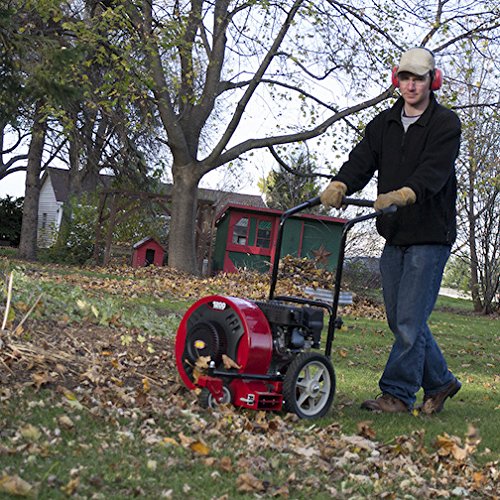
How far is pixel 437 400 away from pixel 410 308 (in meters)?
0.73

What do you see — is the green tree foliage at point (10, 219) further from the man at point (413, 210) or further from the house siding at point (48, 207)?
the man at point (413, 210)

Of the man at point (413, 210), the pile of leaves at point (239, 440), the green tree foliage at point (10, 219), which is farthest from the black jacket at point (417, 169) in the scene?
the green tree foliage at point (10, 219)

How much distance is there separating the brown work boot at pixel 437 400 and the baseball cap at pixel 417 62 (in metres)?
1.95

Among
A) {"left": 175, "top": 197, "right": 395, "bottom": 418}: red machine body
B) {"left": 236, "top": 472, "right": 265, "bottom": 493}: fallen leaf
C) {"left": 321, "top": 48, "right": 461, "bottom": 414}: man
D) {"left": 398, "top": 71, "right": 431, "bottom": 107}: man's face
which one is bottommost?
{"left": 236, "top": 472, "right": 265, "bottom": 493}: fallen leaf

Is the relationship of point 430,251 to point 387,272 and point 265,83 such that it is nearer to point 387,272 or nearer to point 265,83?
point 387,272

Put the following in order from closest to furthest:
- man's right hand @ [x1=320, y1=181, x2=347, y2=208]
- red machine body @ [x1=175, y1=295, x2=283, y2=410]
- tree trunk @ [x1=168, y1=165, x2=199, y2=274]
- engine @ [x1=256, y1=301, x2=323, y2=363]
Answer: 1. red machine body @ [x1=175, y1=295, x2=283, y2=410]
2. engine @ [x1=256, y1=301, x2=323, y2=363]
3. man's right hand @ [x1=320, y1=181, x2=347, y2=208]
4. tree trunk @ [x1=168, y1=165, x2=199, y2=274]

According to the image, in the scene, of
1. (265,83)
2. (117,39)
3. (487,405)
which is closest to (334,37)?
(265,83)

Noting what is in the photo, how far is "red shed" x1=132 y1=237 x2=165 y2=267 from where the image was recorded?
24797mm

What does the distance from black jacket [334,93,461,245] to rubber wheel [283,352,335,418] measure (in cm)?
94

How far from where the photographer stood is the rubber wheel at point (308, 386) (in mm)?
4793

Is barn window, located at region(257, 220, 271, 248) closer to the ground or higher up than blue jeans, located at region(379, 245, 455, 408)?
higher up

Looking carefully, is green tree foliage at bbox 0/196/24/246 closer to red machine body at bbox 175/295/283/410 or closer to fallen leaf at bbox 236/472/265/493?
red machine body at bbox 175/295/283/410

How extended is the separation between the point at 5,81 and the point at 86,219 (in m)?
17.6

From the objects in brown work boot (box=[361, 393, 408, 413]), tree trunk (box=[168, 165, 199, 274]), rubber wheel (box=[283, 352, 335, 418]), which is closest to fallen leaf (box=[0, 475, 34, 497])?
rubber wheel (box=[283, 352, 335, 418])
